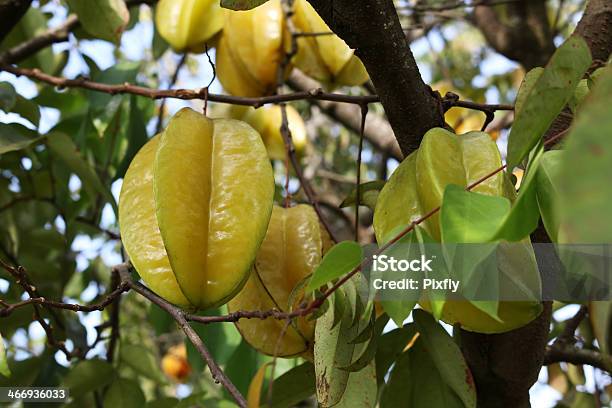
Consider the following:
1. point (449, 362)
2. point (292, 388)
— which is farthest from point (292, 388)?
point (449, 362)

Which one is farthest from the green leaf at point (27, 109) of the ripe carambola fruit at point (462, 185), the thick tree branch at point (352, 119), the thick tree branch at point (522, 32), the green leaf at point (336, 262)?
the thick tree branch at point (522, 32)

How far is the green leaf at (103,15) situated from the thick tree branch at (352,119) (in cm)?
92

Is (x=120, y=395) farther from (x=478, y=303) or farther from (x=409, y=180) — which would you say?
(x=478, y=303)

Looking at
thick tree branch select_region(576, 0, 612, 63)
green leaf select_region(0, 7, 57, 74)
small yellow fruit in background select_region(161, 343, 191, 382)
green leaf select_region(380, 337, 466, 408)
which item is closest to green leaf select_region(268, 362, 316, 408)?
green leaf select_region(380, 337, 466, 408)

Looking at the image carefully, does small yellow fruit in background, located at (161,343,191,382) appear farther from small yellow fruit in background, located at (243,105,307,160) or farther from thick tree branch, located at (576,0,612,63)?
thick tree branch, located at (576,0,612,63)

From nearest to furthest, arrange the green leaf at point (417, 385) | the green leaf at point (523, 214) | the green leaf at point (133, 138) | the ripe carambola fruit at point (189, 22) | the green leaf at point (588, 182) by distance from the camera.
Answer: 1. the green leaf at point (588, 182)
2. the green leaf at point (523, 214)
3. the green leaf at point (417, 385)
4. the green leaf at point (133, 138)
5. the ripe carambola fruit at point (189, 22)

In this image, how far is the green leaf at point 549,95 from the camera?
652mm

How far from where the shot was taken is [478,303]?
2.16 ft

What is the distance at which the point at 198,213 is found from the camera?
0.90 meters

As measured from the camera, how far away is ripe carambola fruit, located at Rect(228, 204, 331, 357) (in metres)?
1.06

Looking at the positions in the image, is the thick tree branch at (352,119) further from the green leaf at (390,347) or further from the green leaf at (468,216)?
the green leaf at (468,216)

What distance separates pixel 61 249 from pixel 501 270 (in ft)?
4.49

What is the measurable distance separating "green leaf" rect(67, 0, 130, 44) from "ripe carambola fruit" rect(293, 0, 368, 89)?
0.48m

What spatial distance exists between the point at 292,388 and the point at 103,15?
804mm
